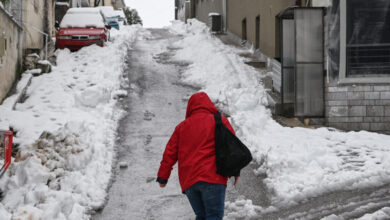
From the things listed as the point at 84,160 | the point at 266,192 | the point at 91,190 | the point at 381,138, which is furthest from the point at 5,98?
the point at 381,138

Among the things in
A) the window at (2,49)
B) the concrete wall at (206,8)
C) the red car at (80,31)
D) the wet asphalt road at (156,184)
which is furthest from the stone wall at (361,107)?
the concrete wall at (206,8)

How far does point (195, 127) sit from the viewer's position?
441cm

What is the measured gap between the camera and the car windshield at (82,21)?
18953mm

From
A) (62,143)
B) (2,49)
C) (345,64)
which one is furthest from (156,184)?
(2,49)

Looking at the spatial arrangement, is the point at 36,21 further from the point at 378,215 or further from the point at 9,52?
the point at 378,215

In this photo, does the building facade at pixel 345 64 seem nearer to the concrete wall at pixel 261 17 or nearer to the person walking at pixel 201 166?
the concrete wall at pixel 261 17

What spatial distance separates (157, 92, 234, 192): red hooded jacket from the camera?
4.34m

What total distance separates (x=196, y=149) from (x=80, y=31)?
14.9 m

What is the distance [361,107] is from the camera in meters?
10.7

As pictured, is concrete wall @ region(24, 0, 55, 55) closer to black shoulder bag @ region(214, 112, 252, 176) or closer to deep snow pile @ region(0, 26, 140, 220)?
deep snow pile @ region(0, 26, 140, 220)

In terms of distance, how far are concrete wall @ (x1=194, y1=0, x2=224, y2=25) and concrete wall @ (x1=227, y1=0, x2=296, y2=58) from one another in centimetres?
266

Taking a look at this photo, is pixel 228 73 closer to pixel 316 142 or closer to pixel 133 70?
pixel 133 70

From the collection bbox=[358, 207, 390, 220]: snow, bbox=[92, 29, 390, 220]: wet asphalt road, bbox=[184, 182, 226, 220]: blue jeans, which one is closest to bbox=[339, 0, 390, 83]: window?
bbox=[92, 29, 390, 220]: wet asphalt road

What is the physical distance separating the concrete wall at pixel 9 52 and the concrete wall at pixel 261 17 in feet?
26.5
